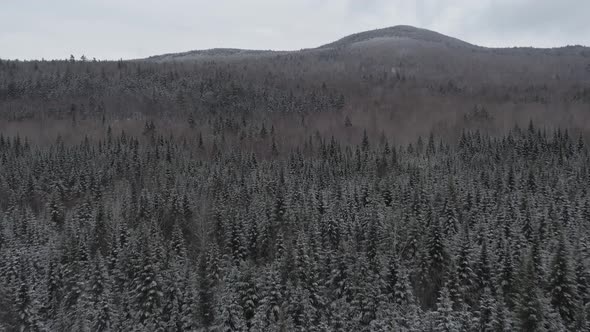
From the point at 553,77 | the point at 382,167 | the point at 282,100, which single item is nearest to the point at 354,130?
the point at 282,100

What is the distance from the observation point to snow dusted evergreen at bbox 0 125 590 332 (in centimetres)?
2469

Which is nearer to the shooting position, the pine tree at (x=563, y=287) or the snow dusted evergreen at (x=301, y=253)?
the pine tree at (x=563, y=287)

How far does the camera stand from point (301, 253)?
28875 mm

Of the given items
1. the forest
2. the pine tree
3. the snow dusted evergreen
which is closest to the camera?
the pine tree

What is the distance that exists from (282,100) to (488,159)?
230 feet

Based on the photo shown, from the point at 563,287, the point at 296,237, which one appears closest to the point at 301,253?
the point at 296,237

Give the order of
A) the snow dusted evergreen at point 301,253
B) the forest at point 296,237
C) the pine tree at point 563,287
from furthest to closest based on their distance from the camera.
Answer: the forest at point 296,237, the snow dusted evergreen at point 301,253, the pine tree at point 563,287

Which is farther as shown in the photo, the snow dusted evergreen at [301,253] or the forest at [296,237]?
the forest at [296,237]

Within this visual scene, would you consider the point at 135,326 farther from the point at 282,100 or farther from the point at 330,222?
the point at 282,100

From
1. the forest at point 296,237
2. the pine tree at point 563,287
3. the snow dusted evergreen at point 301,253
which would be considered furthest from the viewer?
the forest at point 296,237

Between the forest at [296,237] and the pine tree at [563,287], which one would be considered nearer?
the pine tree at [563,287]

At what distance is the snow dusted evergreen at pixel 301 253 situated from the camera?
972 inches

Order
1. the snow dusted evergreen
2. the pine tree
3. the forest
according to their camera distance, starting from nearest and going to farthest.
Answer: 1. the pine tree
2. the snow dusted evergreen
3. the forest

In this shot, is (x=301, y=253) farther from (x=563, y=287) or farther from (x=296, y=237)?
(x=563, y=287)
